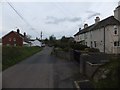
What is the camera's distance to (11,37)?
7606cm

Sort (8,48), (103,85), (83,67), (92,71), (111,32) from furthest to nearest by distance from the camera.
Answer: (111,32) → (8,48) → (83,67) → (92,71) → (103,85)

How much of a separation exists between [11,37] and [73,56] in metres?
52.5

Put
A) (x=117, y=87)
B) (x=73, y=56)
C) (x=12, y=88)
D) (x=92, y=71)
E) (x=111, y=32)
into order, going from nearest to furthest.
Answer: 1. (x=117, y=87)
2. (x=12, y=88)
3. (x=92, y=71)
4. (x=73, y=56)
5. (x=111, y=32)

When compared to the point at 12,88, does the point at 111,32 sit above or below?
above

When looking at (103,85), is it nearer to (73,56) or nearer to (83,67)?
(83,67)

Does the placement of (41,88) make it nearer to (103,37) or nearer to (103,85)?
(103,85)

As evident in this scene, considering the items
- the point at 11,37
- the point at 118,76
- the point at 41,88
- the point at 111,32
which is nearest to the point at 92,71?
the point at 41,88

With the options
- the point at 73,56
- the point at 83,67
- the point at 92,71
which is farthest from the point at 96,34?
the point at 92,71

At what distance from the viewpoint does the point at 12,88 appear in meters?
9.96

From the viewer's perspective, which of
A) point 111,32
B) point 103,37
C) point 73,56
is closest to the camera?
point 73,56

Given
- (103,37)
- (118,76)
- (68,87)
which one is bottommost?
(68,87)

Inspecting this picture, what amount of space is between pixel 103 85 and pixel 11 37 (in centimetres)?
7041

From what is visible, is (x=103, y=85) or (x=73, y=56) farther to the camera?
(x=73, y=56)

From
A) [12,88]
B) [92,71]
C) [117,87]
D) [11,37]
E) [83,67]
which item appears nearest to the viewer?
[117,87]
